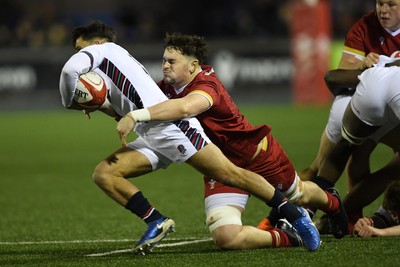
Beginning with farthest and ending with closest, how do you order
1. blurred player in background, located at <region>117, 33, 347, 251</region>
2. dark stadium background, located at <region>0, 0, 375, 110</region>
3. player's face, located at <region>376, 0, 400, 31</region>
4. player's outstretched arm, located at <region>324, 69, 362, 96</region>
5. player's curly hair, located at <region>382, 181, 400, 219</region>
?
1. dark stadium background, located at <region>0, 0, 375, 110</region>
2. player's outstretched arm, located at <region>324, 69, 362, 96</region>
3. player's face, located at <region>376, 0, 400, 31</region>
4. player's curly hair, located at <region>382, 181, 400, 219</region>
5. blurred player in background, located at <region>117, 33, 347, 251</region>

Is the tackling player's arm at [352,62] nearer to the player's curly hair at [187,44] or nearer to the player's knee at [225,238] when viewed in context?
the player's curly hair at [187,44]

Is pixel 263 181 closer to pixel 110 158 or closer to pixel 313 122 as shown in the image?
pixel 110 158

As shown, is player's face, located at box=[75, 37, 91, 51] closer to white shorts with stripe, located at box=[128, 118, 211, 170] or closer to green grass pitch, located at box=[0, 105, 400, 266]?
white shorts with stripe, located at box=[128, 118, 211, 170]

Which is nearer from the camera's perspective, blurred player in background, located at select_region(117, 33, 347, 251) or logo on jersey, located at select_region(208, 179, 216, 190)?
blurred player in background, located at select_region(117, 33, 347, 251)

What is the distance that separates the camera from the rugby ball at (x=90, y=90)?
600 cm

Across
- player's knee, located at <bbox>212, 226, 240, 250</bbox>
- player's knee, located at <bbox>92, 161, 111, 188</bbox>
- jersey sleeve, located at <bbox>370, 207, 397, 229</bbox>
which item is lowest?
jersey sleeve, located at <bbox>370, 207, 397, 229</bbox>

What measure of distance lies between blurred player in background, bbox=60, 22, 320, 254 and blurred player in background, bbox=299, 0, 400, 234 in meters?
1.18

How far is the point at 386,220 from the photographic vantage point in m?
6.65

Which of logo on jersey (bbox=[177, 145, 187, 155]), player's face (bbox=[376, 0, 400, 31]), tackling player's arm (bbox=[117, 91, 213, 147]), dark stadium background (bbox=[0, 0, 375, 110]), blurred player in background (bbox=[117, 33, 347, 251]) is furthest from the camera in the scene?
dark stadium background (bbox=[0, 0, 375, 110])

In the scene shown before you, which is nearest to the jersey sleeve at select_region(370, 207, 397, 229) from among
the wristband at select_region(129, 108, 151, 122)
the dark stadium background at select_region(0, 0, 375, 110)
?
the wristband at select_region(129, 108, 151, 122)

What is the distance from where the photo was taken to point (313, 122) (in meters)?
17.6

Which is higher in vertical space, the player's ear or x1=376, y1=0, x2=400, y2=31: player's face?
x1=376, y1=0, x2=400, y2=31: player's face

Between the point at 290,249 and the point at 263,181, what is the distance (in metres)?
0.55

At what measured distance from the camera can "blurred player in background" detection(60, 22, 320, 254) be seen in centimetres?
588
